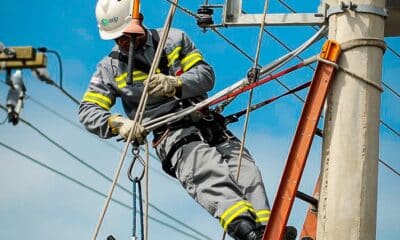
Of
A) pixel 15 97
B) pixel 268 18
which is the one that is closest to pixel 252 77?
pixel 268 18

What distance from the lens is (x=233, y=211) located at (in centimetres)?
1041

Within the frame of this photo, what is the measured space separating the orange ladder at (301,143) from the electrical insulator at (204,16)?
127cm

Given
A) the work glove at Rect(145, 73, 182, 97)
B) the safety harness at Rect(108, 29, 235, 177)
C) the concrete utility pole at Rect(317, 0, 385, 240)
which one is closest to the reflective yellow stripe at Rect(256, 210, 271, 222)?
the concrete utility pole at Rect(317, 0, 385, 240)

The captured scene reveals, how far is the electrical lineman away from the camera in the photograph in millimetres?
10648

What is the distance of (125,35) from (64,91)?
2.01 m

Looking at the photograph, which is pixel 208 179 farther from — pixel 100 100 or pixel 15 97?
pixel 15 97

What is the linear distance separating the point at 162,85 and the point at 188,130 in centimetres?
38

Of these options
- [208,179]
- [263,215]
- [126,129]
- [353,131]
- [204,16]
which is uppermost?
[204,16]

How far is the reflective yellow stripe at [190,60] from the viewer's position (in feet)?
37.0

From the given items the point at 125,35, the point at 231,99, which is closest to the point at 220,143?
the point at 231,99

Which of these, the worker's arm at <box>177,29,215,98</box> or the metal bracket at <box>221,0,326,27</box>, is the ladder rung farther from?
the worker's arm at <box>177,29,215,98</box>

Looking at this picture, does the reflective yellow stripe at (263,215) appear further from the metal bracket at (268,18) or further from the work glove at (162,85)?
the metal bracket at (268,18)

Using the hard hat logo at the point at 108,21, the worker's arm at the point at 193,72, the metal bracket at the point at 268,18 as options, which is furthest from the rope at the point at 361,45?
the hard hat logo at the point at 108,21

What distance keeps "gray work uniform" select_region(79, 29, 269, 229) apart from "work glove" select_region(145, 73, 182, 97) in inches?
2.7
